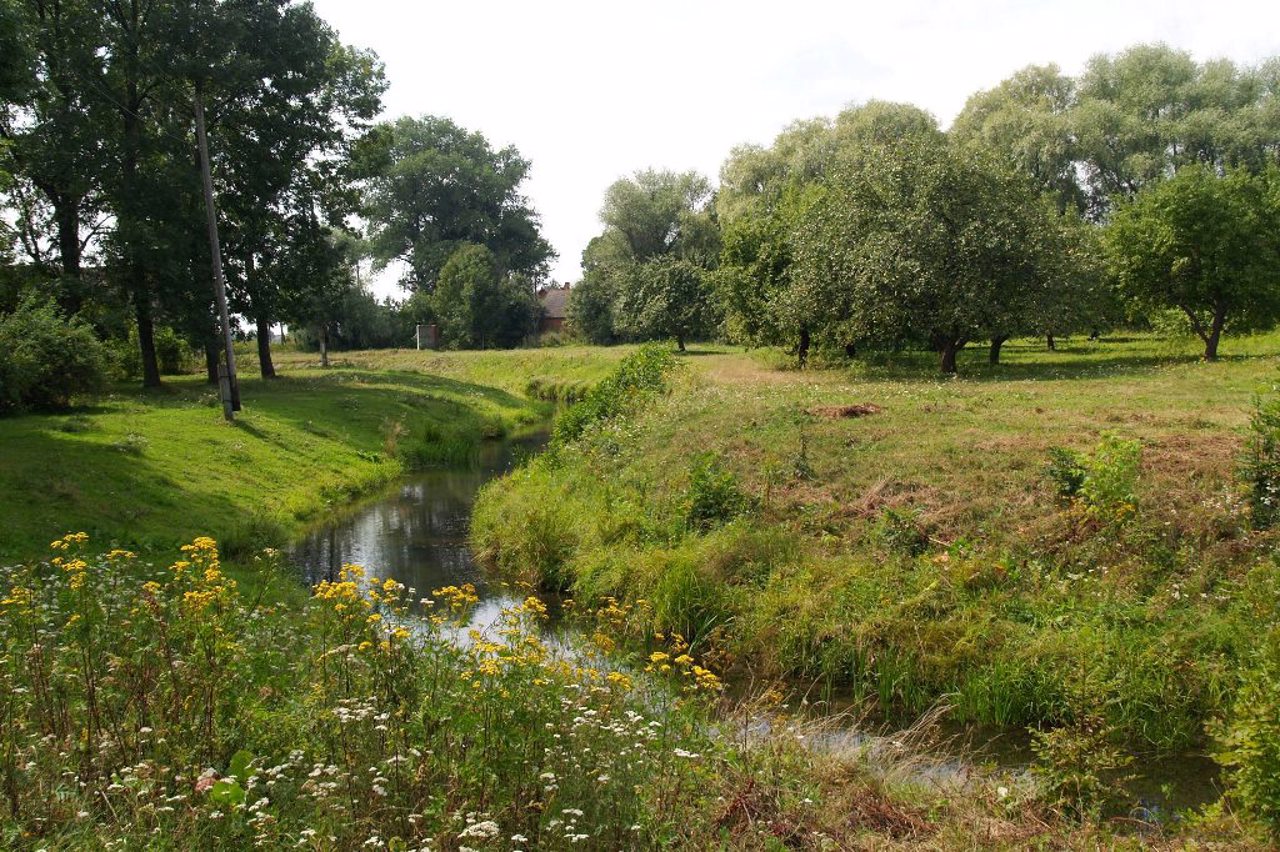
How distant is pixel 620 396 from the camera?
24625mm

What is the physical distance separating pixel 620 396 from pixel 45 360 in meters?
15.1

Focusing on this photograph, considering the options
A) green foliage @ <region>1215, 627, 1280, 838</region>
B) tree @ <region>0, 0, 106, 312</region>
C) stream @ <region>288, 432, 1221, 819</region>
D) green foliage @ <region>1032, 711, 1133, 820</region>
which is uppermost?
tree @ <region>0, 0, 106, 312</region>

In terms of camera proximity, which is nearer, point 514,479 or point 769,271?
point 514,479

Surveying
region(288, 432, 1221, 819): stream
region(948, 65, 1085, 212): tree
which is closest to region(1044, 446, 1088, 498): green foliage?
region(288, 432, 1221, 819): stream

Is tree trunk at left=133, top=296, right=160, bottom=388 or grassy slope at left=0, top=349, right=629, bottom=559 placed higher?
tree trunk at left=133, top=296, right=160, bottom=388

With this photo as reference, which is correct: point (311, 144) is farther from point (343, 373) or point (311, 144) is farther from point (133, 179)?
point (343, 373)

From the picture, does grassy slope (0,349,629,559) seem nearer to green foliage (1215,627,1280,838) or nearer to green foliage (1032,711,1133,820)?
green foliage (1032,711,1133,820)

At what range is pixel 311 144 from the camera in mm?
36094

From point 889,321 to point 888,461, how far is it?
14.0 meters

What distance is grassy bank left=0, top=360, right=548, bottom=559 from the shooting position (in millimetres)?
14078

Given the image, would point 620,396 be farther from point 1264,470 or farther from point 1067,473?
point 1264,470

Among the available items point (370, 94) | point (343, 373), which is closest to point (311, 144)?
point (370, 94)

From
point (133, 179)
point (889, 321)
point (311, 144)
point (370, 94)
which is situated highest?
point (370, 94)

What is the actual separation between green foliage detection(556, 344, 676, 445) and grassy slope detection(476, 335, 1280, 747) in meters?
3.03
